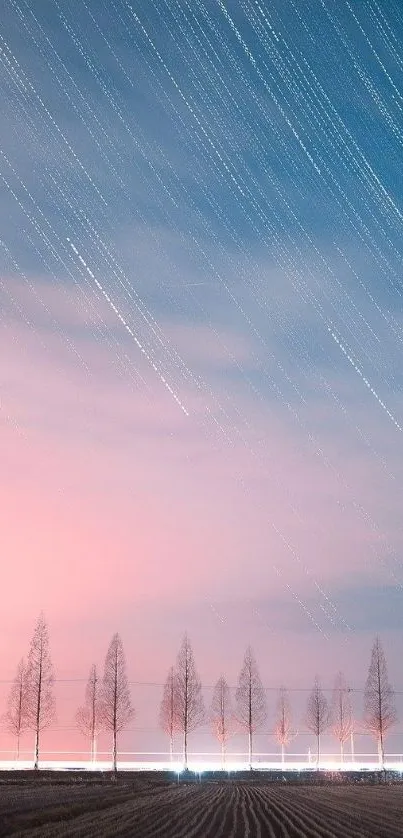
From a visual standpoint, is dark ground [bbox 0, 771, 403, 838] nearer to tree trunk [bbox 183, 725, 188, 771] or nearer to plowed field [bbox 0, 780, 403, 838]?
plowed field [bbox 0, 780, 403, 838]

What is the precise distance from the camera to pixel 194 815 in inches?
1870

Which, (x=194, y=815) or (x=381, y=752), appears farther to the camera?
(x=381, y=752)

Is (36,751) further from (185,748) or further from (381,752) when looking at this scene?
(381,752)

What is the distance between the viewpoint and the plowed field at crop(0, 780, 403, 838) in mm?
37562

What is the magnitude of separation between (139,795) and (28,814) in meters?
23.8

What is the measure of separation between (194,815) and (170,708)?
79.7 m

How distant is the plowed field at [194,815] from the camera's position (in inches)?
1479

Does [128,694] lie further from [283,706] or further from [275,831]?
[275,831]

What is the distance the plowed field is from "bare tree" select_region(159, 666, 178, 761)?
54645 mm

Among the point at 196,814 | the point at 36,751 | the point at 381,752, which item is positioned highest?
the point at 196,814

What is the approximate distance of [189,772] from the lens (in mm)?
105188

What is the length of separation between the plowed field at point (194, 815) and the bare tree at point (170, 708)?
2151 inches

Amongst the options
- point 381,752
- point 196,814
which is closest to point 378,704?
point 381,752

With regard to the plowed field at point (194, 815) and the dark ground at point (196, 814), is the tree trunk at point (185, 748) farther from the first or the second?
the plowed field at point (194, 815)
